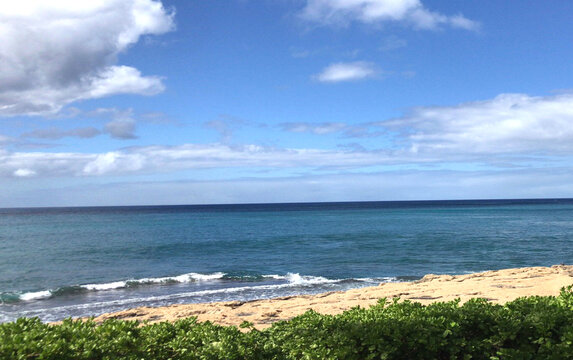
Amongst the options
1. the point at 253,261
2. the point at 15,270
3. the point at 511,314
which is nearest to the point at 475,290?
the point at 511,314

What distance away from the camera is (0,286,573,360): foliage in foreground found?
5.20m

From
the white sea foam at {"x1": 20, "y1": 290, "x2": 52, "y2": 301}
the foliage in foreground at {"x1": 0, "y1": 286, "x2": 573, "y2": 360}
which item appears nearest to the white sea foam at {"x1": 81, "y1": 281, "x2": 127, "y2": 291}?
the white sea foam at {"x1": 20, "y1": 290, "x2": 52, "y2": 301}

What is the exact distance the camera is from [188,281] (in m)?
21.0

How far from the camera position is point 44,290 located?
63.8ft

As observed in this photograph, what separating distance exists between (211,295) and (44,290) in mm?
8402

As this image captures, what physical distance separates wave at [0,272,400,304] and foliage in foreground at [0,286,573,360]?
1241 cm

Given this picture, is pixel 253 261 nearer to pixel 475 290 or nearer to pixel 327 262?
pixel 327 262

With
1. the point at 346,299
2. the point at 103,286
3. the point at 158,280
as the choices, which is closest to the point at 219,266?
the point at 158,280

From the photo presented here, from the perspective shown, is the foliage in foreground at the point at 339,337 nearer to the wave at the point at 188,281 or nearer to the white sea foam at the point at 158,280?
the wave at the point at 188,281

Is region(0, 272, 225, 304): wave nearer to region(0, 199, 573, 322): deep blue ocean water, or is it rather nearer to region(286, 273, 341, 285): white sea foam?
region(0, 199, 573, 322): deep blue ocean water

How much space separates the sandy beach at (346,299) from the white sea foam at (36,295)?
278 inches

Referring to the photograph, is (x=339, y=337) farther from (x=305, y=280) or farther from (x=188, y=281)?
(x=188, y=281)

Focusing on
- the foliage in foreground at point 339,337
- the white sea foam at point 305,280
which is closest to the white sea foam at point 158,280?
the white sea foam at point 305,280

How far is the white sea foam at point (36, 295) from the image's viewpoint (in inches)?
711
